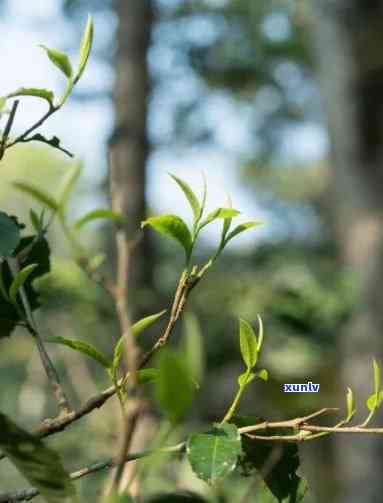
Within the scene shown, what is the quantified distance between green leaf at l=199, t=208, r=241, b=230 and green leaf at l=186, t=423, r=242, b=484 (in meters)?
0.08

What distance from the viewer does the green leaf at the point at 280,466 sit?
31cm

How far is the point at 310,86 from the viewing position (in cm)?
612

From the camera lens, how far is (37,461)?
240 millimetres

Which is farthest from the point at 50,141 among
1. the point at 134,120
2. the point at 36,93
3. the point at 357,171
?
the point at 357,171

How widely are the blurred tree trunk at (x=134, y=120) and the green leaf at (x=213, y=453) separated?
1.43 m

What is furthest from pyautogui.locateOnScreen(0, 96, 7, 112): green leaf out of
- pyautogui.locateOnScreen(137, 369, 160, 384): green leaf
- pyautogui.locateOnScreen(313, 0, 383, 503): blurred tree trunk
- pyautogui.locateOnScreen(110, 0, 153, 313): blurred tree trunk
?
pyautogui.locateOnScreen(313, 0, 383, 503): blurred tree trunk

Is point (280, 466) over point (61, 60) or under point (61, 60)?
under

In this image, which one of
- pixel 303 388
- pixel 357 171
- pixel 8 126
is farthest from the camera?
pixel 357 171

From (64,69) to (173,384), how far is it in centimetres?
16

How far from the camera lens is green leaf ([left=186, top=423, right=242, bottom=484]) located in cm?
27

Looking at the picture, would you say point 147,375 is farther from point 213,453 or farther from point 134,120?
point 134,120

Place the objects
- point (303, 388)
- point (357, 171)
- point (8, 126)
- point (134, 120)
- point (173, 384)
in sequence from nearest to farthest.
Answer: point (173, 384) < point (8, 126) < point (303, 388) < point (134, 120) < point (357, 171)

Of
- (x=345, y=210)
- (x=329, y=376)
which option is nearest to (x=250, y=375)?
(x=345, y=210)

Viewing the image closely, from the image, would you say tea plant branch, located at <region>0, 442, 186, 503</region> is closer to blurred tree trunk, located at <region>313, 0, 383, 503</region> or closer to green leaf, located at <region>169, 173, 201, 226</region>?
green leaf, located at <region>169, 173, 201, 226</region>
